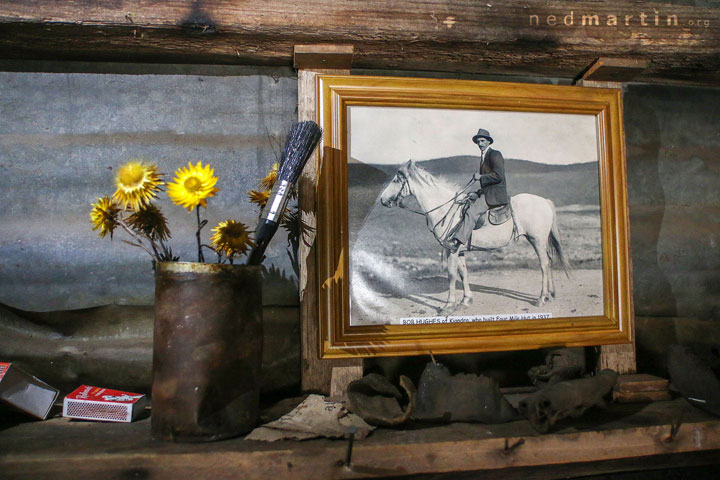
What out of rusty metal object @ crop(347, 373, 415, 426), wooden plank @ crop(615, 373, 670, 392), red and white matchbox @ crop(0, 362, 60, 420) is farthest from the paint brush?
wooden plank @ crop(615, 373, 670, 392)

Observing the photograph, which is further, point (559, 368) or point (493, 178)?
point (493, 178)

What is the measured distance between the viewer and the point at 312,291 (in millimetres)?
1183

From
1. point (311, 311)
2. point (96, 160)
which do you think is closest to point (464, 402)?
point (311, 311)

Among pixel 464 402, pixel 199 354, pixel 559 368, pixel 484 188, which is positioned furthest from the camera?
pixel 484 188

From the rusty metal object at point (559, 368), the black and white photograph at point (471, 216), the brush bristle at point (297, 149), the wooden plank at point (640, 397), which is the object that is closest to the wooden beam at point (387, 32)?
the black and white photograph at point (471, 216)

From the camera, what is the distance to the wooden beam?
43.7 inches

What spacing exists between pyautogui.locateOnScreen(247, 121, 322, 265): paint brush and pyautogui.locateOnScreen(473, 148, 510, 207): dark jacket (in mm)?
478

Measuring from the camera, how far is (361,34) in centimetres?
116

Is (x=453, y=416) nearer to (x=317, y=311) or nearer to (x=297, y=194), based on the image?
(x=317, y=311)

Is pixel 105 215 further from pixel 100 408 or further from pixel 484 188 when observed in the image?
pixel 484 188

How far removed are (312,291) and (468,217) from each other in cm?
48

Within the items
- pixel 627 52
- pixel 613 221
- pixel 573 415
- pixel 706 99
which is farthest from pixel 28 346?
pixel 706 99

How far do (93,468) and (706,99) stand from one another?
1.95 metres

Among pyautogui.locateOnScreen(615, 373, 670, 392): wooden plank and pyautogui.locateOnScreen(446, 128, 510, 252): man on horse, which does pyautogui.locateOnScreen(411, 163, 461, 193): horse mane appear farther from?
pyautogui.locateOnScreen(615, 373, 670, 392): wooden plank
